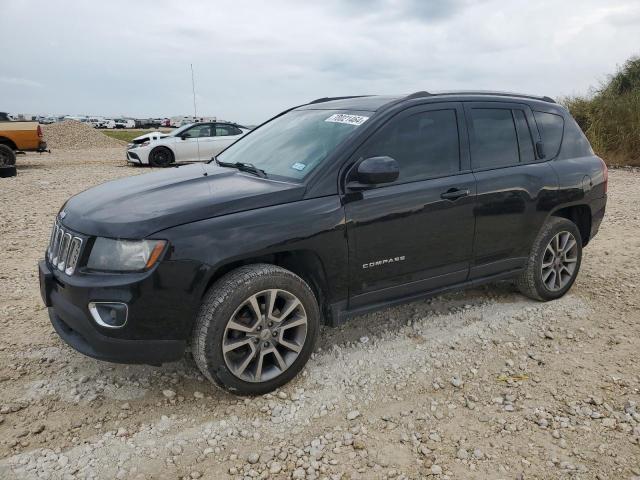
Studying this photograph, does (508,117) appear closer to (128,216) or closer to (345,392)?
(345,392)

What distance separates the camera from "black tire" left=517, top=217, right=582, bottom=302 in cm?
426

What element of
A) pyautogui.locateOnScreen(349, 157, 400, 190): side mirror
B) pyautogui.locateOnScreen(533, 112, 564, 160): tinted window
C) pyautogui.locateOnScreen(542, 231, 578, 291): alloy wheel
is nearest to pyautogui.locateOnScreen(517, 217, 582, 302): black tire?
pyautogui.locateOnScreen(542, 231, 578, 291): alloy wheel

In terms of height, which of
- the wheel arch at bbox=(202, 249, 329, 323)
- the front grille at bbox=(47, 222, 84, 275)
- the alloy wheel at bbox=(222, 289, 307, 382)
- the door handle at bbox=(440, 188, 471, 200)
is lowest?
the alloy wheel at bbox=(222, 289, 307, 382)

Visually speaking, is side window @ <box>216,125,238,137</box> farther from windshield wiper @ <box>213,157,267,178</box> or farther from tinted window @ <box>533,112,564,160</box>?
tinted window @ <box>533,112,564,160</box>

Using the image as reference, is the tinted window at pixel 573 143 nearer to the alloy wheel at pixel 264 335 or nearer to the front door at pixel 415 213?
the front door at pixel 415 213

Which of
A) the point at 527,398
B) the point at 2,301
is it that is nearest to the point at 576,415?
the point at 527,398

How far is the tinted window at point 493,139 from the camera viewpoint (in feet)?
12.6

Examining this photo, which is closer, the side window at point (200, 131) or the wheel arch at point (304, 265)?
the wheel arch at point (304, 265)

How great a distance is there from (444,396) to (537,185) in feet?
6.49

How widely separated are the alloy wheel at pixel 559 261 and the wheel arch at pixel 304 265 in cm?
218

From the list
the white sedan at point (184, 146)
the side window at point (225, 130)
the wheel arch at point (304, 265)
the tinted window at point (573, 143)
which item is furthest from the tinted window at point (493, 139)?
the side window at point (225, 130)

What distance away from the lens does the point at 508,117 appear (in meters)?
4.11

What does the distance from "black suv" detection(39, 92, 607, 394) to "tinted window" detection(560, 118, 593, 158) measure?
0.09 metres

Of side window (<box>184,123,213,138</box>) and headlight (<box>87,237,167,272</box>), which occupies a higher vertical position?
side window (<box>184,123,213,138</box>)
